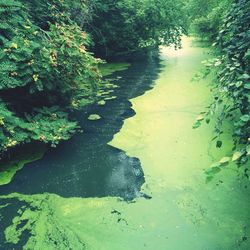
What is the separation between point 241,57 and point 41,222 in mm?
2337

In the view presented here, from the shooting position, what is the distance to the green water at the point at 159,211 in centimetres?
336

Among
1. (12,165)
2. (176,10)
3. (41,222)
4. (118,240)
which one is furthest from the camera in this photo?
(176,10)

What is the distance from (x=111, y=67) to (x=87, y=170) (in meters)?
6.57

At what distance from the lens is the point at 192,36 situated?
742 inches

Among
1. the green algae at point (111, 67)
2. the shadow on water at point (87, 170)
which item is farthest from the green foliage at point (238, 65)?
the green algae at point (111, 67)

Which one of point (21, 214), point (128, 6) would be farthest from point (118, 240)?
point (128, 6)

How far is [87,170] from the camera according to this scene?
4.75 meters

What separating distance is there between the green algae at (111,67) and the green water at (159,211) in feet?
16.2

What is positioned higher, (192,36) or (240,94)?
(240,94)

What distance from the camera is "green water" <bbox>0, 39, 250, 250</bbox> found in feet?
11.0

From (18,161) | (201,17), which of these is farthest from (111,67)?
(201,17)

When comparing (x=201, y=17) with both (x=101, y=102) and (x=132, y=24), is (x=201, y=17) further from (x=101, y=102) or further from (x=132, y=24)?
(x=101, y=102)

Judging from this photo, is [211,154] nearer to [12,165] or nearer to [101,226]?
[101,226]

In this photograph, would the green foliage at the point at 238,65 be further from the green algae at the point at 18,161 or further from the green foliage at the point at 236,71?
the green algae at the point at 18,161
